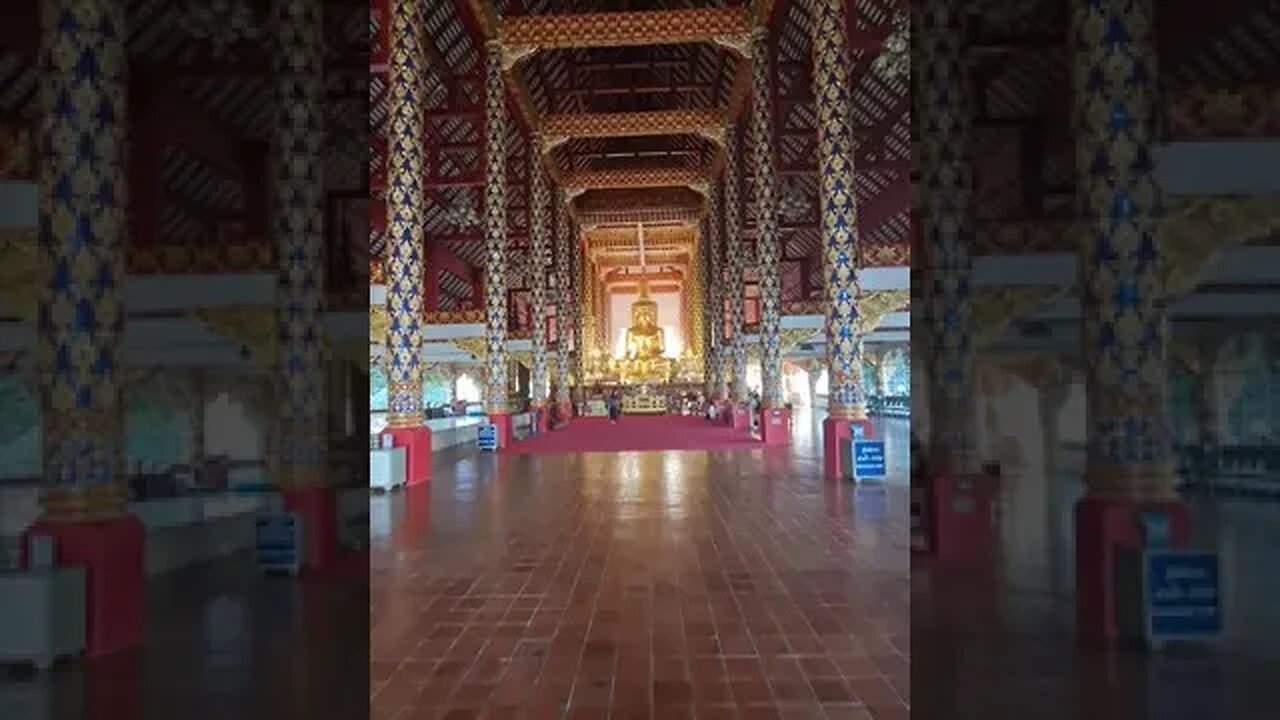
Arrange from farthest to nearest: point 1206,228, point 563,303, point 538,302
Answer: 1. point 563,303
2. point 538,302
3. point 1206,228

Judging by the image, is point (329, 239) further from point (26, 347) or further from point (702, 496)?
point (702, 496)

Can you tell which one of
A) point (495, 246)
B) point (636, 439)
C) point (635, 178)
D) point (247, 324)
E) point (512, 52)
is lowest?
point (636, 439)

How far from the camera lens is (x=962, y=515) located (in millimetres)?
6777

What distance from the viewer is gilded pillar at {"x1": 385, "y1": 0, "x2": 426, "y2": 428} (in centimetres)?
1285

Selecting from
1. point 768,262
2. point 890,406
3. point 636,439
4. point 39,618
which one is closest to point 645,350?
point 890,406

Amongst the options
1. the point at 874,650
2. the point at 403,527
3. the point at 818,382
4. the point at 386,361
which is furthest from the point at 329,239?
the point at 818,382

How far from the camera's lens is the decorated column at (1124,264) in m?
4.92

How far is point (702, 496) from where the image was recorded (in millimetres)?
10078

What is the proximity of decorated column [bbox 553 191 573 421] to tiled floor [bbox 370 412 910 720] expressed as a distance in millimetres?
18481

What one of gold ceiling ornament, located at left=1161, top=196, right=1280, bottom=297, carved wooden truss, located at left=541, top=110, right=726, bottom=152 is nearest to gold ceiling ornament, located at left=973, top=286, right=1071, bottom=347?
gold ceiling ornament, located at left=1161, top=196, right=1280, bottom=297

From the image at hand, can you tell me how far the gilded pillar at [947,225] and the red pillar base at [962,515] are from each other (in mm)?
438

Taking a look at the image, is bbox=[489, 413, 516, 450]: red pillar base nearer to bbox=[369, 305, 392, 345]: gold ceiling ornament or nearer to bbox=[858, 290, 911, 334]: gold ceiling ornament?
bbox=[369, 305, 392, 345]: gold ceiling ornament

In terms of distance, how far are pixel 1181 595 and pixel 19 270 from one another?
788cm

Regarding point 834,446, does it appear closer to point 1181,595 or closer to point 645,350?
point 1181,595
